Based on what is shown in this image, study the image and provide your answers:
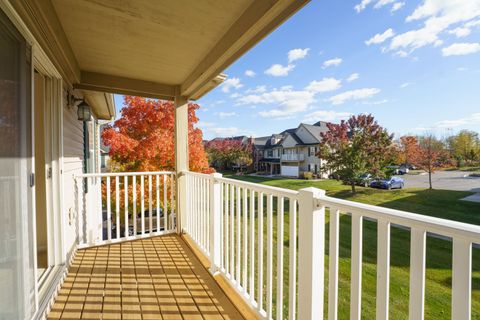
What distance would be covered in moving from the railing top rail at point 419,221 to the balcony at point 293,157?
91.0 feet

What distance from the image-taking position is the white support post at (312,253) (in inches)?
51.5

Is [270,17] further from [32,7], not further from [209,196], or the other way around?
[209,196]

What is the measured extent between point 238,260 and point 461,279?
1689mm

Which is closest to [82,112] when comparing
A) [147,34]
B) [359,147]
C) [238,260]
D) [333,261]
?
[147,34]

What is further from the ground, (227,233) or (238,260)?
(227,233)

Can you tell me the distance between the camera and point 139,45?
8.61 feet

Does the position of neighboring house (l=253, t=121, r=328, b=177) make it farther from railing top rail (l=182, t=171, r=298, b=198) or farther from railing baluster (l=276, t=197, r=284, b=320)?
railing baluster (l=276, t=197, r=284, b=320)

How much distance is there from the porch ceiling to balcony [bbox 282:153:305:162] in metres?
25.7

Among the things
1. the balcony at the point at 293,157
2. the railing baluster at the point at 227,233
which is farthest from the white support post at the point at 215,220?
the balcony at the point at 293,157

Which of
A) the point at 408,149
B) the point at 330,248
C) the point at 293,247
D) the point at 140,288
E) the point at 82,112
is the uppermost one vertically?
the point at 82,112

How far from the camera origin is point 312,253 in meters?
1.31

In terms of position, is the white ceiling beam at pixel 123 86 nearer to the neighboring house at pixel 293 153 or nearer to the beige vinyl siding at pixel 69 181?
the beige vinyl siding at pixel 69 181

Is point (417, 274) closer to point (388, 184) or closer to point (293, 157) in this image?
point (388, 184)

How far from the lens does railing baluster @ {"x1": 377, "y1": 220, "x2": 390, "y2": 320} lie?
38.4 inches
